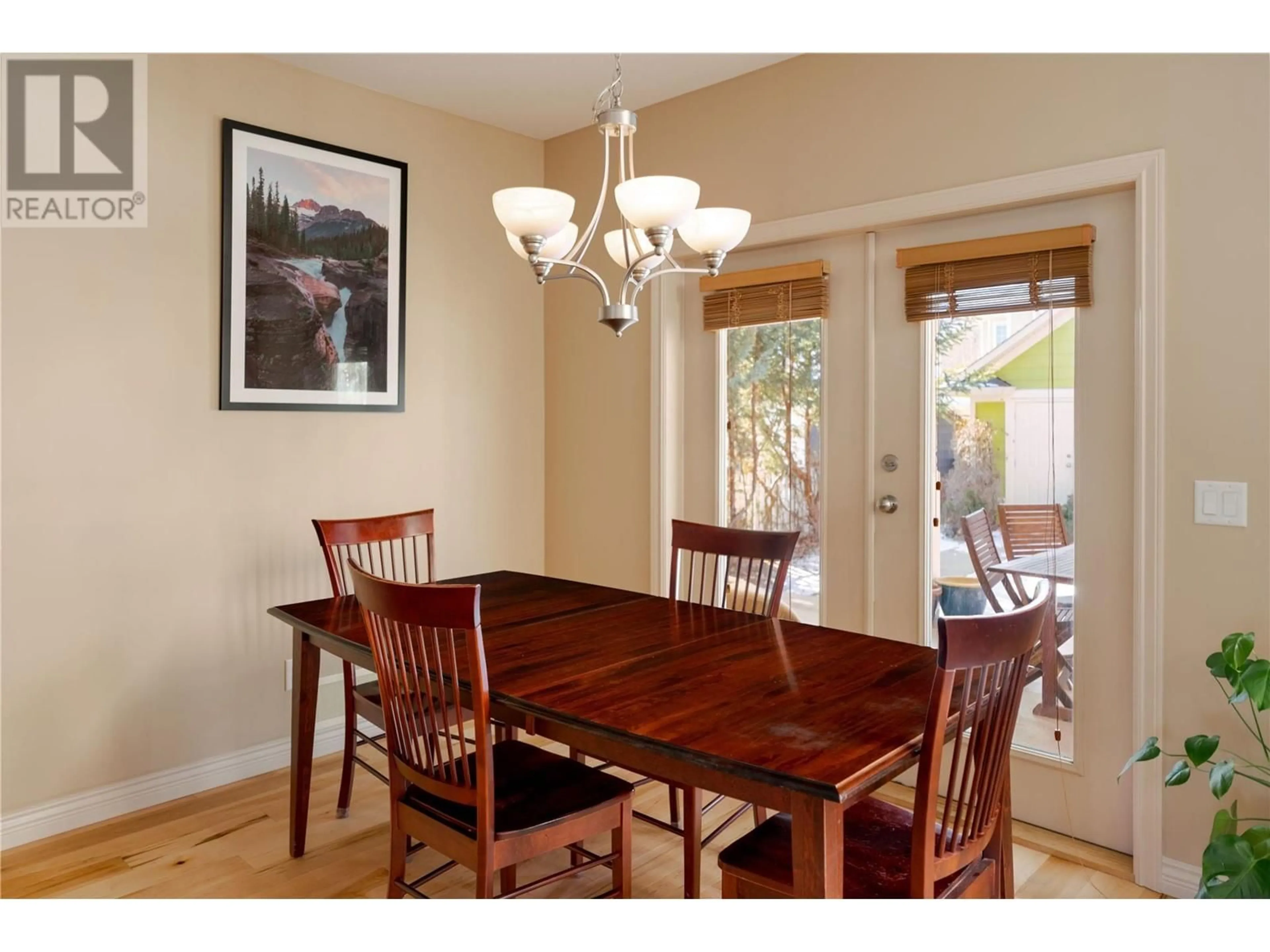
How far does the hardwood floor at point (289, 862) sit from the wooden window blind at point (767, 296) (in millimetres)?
1731

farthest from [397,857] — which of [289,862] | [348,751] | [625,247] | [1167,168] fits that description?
[1167,168]

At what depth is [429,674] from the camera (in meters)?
1.77

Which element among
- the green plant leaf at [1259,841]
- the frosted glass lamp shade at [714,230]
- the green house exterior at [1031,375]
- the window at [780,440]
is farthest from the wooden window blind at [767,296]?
the green plant leaf at [1259,841]

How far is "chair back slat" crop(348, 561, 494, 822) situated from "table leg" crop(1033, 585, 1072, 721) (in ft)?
5.64

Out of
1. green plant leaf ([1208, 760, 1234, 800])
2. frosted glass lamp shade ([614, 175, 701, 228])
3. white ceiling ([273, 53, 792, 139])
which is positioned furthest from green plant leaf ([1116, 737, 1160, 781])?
white ceiling ([273, 53, 792, 139])

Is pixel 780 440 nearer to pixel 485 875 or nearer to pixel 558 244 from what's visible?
pixel 558 244

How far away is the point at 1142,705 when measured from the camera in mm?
2365

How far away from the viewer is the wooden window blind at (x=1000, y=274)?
2529mm

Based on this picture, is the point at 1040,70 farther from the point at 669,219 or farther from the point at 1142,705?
the point at 1142,705

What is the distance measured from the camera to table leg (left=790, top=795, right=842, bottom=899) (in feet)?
4.41

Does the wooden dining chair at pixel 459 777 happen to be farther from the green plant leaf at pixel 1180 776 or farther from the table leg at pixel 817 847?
the green plant leaf at pixel 1180 776

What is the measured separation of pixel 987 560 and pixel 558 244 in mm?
1665

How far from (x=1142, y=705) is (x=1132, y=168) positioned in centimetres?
143
